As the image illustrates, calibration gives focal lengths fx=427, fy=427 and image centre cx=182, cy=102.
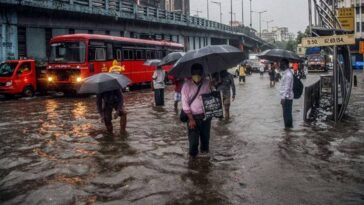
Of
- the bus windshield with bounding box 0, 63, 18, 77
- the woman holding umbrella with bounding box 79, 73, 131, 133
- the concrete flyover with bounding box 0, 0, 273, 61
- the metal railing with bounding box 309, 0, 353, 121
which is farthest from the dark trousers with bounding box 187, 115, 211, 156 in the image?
the concrete flyover with bounding box 0, 0, 273, 61

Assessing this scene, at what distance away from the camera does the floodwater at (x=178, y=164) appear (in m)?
5.57

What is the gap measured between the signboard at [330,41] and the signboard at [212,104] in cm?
453

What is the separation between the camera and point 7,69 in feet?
68.3

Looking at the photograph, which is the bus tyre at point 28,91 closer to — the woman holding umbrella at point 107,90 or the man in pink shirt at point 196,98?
the woman holding umbrella at point 107,90

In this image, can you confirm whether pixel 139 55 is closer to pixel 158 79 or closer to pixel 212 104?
pixel 158 79

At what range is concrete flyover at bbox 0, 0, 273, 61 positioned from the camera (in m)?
25.6

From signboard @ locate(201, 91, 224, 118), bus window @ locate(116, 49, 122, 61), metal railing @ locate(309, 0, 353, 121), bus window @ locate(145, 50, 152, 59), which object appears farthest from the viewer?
bus window @ locate(145, 50, 152, 59)

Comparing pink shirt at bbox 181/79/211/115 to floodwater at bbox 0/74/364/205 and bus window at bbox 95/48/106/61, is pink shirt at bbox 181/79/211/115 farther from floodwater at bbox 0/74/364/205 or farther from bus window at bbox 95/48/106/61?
bus window at bbox 95/48/106/61

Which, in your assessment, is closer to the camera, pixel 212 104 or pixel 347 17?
pixel 212 104

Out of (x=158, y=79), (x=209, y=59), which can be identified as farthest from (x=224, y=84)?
(x=209, y=59)

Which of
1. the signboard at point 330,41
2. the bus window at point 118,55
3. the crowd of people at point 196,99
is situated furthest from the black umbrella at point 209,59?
the bus window at point 118,55

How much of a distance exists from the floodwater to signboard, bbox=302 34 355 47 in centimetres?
204

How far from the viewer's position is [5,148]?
8875 mm

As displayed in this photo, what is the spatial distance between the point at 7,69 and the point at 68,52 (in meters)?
3.04
